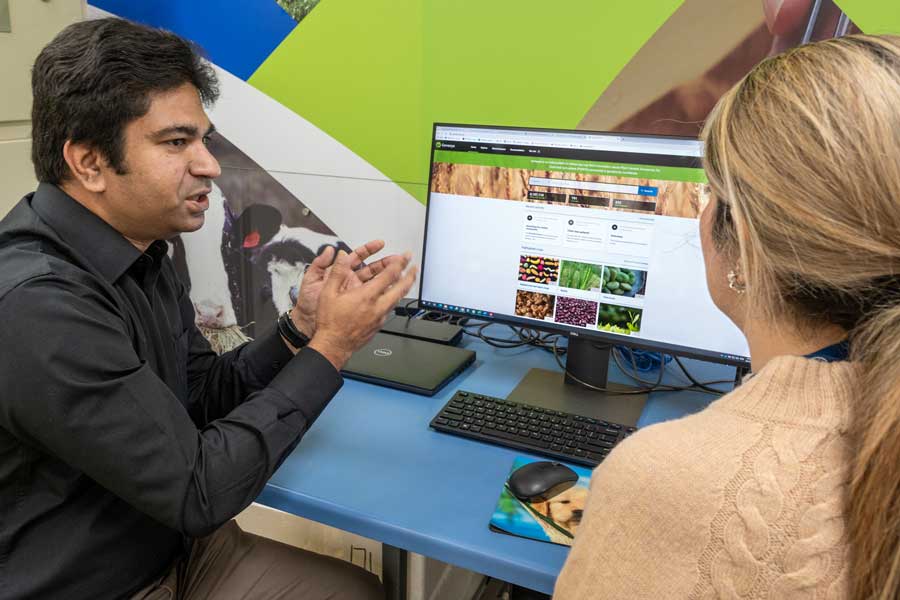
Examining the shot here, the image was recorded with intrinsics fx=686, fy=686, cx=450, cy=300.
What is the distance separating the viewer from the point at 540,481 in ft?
3.48

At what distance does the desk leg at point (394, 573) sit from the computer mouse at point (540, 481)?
17.0 inches

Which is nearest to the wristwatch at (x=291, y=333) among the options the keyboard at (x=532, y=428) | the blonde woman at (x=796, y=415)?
the keyboard at (x=532, y=428)

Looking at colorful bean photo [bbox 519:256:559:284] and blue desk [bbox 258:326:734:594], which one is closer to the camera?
blue desk [bbox 258:326:734:594]

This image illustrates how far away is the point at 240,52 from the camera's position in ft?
7.31

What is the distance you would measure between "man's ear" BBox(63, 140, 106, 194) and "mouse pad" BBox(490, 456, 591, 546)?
828mm

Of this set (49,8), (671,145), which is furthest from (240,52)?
(671,145)

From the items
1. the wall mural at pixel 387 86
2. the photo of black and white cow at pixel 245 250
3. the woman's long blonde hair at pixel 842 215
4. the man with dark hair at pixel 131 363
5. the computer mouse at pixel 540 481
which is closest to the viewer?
the woman's long blonde hair at pixel 842 215

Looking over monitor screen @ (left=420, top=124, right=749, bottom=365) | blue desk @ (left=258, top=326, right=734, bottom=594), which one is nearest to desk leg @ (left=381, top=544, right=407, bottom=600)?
blue desk @ (left=258, top=326, right=734, bottom=594)

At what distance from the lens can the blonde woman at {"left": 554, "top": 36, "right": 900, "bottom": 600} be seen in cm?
60

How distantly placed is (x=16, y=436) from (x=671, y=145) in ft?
3.86

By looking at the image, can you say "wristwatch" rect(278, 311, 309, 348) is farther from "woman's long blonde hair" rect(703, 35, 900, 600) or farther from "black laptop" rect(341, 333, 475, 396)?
"woman's long blonde hair" rect(703, 35, 900, 600)

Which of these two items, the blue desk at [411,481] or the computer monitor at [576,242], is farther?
the computer monitor at [576,242]

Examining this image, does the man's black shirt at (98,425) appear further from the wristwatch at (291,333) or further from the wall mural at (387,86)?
the wall mural at (387,86)

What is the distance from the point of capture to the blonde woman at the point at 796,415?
1.96 feet
